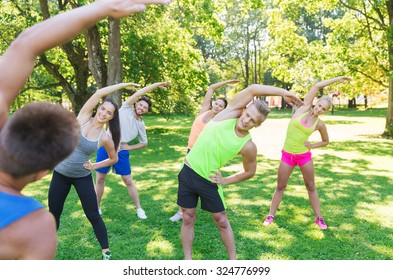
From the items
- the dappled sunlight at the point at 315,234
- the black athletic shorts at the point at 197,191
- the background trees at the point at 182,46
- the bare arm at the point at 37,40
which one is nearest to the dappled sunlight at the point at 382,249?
the dappled sunlight at the point at 315,234

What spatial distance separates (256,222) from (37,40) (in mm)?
4986

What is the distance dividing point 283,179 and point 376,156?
8.19m

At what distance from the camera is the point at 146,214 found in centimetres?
634

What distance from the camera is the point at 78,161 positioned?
4.22 meters

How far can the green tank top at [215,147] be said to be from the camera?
3.84 meters

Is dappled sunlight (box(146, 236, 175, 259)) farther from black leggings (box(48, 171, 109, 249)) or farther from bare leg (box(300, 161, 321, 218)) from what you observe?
bare leg (box(300, 161, 321, 218))

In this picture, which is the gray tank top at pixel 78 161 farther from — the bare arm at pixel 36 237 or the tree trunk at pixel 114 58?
the tree trunk at pixel 114 58

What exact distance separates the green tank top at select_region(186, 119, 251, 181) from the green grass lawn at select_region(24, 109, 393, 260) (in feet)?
4.70

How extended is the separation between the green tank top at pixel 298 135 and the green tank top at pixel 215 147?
1880 mm

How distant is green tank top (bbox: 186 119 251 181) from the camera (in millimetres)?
3836

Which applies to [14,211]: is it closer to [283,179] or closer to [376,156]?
[283,179]

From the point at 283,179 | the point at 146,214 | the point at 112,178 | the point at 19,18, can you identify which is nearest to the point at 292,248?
the point at 283,179

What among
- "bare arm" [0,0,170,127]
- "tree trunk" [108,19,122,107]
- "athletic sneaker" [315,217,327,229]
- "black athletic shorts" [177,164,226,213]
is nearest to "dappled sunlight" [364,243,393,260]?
"athletic sneaker" [315,217,327,229]

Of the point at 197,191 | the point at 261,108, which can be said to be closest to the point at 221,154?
the point at 197,191
